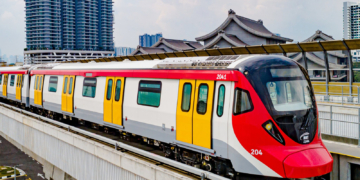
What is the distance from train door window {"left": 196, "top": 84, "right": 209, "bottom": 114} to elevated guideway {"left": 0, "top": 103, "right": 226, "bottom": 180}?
1.55 metres

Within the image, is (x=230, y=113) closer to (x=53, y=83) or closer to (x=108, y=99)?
(x=108, y=99)

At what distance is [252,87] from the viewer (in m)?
7.79

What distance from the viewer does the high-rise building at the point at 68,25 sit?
142500mm

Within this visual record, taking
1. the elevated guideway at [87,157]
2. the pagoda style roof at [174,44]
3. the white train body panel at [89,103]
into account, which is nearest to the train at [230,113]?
the elevated guideway at [87,157]

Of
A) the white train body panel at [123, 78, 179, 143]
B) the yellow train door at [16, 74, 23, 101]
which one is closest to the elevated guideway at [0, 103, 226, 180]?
the white train body panel at [123, 78, 179, 143]

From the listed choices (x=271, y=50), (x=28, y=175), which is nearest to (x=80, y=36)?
(x=28, y=175)

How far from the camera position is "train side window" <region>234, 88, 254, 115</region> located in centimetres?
775

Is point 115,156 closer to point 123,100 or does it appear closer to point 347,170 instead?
point 123,100

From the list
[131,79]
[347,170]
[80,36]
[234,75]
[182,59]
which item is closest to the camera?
[234,75]

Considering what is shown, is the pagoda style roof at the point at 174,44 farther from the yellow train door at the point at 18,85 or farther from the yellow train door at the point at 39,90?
the yellow train door at the point at 39,90

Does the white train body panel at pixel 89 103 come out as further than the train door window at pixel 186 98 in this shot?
Yes

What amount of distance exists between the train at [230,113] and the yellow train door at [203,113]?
25mm

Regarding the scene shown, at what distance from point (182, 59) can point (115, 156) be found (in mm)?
3509

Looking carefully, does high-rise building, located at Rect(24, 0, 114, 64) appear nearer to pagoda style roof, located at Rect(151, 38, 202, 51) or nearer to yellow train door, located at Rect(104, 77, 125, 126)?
pagoda style roof, located at Rect(151, 38, 202, 51)
